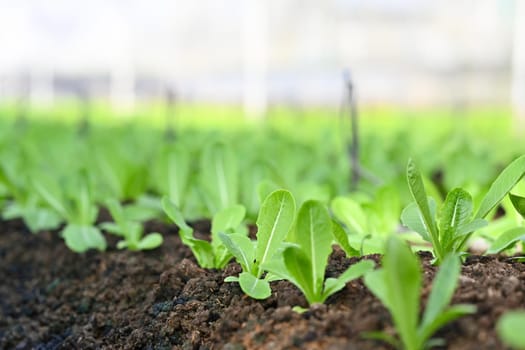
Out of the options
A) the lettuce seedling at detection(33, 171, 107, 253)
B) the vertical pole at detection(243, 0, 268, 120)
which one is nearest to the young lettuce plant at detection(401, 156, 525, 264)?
the lettuce seedling at detection(33, 171, 107, 253)

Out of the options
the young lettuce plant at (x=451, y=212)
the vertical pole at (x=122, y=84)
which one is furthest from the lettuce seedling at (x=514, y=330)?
the vertical pole at (x=122, y=84)

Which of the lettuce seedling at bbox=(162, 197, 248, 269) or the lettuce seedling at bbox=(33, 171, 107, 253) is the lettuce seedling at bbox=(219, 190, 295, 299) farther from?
the lettuce seedling at bbox=(33, 171, 107, 253)

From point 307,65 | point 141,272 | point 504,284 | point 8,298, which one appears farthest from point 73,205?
point 307,65

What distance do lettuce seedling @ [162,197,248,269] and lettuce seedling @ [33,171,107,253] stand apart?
36 centimetres

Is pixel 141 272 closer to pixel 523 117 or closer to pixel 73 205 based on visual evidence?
pixel 73 205

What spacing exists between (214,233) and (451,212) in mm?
461

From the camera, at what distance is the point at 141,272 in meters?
1.48

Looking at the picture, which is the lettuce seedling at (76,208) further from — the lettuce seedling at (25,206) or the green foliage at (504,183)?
the green foliage at (504,183)

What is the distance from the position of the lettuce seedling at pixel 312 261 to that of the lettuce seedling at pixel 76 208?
0.74 metres

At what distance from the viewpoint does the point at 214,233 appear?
137 cm

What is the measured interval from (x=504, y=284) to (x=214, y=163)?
3.16ft

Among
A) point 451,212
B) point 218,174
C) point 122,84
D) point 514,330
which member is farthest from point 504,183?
point 122,84

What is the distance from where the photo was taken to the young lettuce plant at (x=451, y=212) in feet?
3.63

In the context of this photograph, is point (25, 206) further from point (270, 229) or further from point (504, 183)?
point (504, 183)
